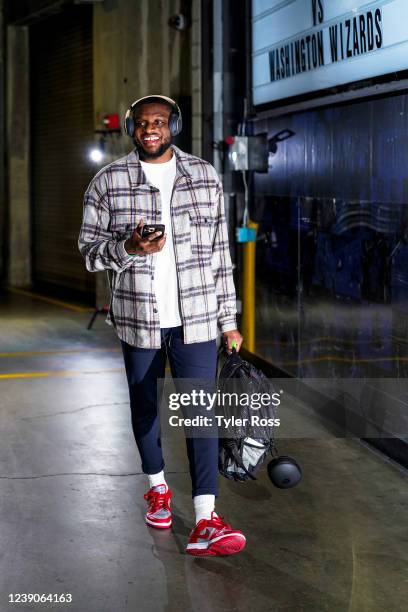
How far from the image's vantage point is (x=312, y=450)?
685cm

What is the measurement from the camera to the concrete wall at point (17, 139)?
57.1 feet

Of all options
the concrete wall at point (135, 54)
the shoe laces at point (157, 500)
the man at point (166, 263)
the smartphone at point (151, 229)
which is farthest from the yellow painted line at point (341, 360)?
the concrete wall at point (135, 54)

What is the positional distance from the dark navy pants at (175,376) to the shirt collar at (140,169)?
739mm

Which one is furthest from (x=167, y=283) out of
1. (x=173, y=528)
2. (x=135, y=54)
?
(x=135, y=54)

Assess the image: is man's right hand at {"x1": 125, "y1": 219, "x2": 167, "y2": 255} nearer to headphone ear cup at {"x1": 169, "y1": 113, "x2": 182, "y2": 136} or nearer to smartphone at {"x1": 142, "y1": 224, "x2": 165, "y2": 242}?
smartphone at {"x1": 142, "y1": 224, "x2": 165, "y2": 242}

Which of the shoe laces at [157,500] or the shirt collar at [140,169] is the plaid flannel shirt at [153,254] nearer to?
the shirt collar at [140,169]

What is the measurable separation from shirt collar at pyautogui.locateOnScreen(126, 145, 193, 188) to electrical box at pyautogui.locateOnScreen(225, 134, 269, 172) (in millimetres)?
4059


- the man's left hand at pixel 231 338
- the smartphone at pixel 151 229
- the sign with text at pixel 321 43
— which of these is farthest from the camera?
the sign with text at pixel 321 43

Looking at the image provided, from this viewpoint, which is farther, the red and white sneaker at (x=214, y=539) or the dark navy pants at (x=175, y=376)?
the dark navy pants at (x=175, y=376)

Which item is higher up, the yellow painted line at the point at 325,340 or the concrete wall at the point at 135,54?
the concrete wall at the point at 135,54

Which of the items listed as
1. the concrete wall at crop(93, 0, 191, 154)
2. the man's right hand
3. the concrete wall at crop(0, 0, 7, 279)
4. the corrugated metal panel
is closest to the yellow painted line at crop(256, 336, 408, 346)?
the man's right hand

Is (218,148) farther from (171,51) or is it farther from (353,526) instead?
(353,526)

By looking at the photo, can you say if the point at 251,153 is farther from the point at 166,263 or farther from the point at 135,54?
the point at 166,263

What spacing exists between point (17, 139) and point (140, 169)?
13.0 meters
